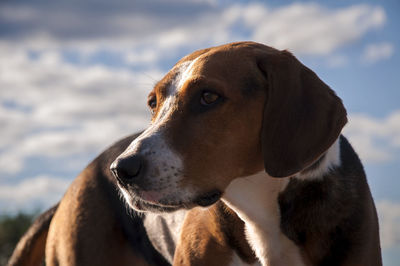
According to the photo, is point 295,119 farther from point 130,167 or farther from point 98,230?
point 98,230

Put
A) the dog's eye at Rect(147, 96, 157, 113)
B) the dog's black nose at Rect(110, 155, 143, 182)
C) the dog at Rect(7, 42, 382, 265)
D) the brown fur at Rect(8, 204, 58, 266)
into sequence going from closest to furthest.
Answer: the dog's black nose at Rect(110, 155, 143, 182) < the dog at Rect(7, 42, 382, 265) < the dog's eye at Rect(147, 96, 157, 113) < the brown fur at Rect(8, 204, 58, 266)

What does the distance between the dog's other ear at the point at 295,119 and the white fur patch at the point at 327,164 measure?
0.17m

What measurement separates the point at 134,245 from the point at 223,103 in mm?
2134

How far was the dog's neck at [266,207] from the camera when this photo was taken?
4152 millimetres

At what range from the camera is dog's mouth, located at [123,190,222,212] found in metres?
3.89

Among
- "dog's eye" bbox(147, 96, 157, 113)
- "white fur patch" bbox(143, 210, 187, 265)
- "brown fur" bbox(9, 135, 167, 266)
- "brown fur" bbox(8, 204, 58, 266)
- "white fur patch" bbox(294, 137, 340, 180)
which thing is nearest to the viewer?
"white fur patch" bbox(294, 137, 340, 180)

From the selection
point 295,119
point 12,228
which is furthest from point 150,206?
point 12,228

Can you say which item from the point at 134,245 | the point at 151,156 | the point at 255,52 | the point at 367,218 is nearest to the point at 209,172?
the point at 151,156

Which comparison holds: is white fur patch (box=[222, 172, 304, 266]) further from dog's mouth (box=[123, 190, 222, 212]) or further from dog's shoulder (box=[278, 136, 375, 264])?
dog's mouth (box=[123, 190, 222, 212])

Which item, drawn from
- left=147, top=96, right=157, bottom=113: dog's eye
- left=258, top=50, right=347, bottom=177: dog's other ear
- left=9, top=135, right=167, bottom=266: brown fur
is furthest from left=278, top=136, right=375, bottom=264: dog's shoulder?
left=9, top=135, right=167, bottom=266: brown fur

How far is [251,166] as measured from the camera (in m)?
4.04

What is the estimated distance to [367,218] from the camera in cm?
433

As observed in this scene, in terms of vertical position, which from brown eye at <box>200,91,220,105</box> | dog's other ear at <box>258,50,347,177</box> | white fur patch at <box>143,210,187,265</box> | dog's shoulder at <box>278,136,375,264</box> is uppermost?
brown eye at <box>200,91,220,105</box>

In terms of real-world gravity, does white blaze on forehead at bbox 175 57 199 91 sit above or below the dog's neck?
above
